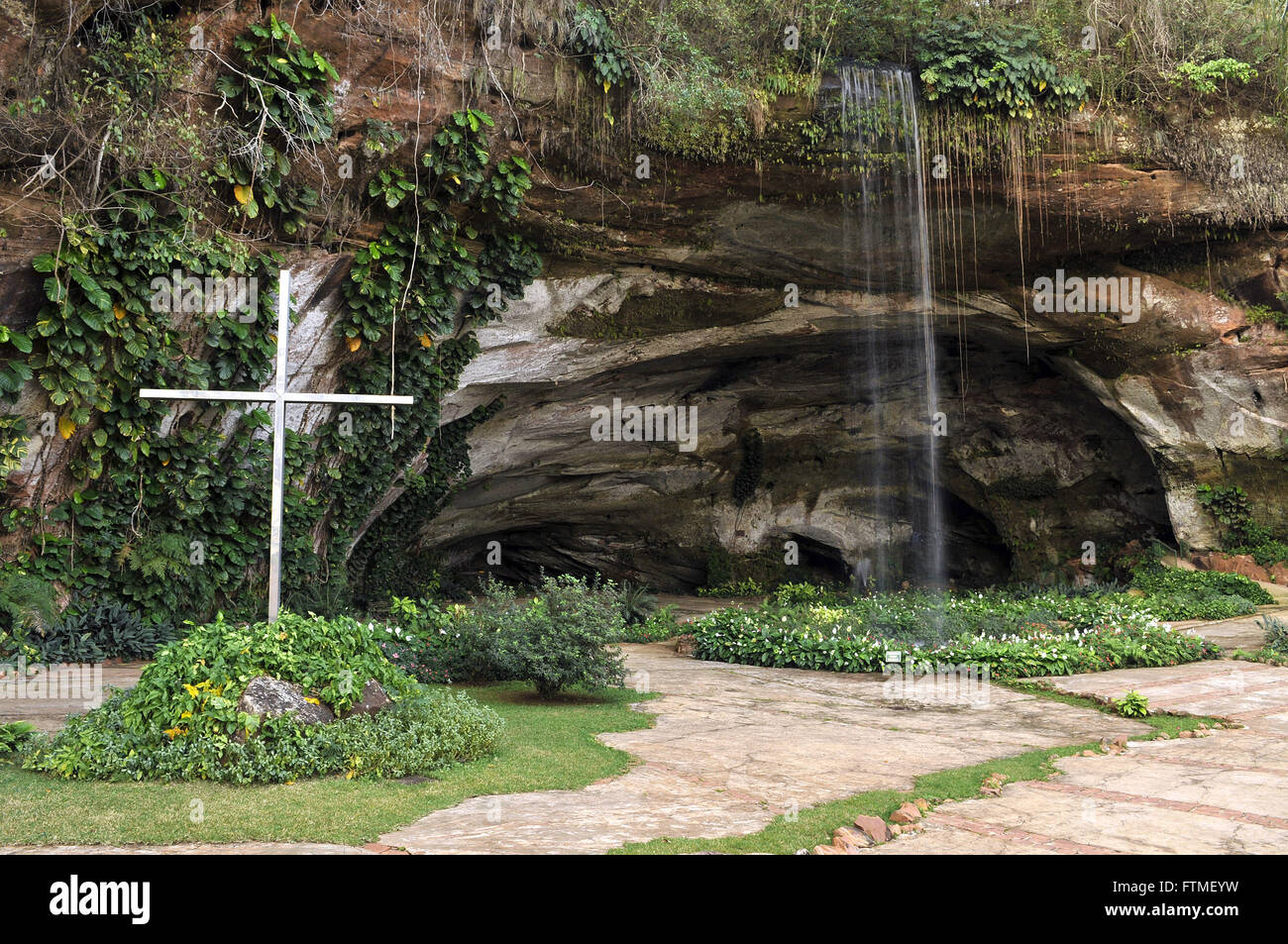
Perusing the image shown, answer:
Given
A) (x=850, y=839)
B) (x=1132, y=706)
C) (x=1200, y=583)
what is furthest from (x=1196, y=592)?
(x=850, y=839)

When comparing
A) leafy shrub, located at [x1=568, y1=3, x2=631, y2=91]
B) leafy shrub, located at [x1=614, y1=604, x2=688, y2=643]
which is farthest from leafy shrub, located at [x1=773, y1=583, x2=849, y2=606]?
leafy shrub, located at [x1=568, y1=3, x2=631, y2=91]

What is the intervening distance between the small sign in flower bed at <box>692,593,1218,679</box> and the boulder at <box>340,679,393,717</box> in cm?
571

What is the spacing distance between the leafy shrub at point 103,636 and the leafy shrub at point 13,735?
128 inches

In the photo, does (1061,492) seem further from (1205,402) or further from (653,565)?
(653,565)

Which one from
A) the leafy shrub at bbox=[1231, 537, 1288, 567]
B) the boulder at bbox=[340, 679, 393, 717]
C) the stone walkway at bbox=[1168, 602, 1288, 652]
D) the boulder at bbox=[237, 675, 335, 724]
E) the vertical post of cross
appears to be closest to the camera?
the boulder at bbox=[237, 675, 335, 724]

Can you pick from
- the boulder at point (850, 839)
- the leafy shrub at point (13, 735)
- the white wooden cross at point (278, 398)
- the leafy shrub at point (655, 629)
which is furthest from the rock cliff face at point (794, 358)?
the boulder at point (850, 839)

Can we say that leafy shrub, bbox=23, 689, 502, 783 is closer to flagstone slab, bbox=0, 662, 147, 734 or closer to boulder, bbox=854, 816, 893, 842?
flagstone slab, bbox=0, 662, 147, 734

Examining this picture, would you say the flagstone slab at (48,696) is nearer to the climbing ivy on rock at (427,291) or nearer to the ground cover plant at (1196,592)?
the climbing ivy on rock at (427,291)

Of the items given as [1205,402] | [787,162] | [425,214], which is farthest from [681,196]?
[1205,402]

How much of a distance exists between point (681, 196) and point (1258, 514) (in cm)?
1083

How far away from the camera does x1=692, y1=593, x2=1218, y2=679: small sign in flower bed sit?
993 cm

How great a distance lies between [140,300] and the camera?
8891mm

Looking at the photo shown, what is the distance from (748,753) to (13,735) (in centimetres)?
458

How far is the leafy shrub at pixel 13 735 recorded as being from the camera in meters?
5.67
